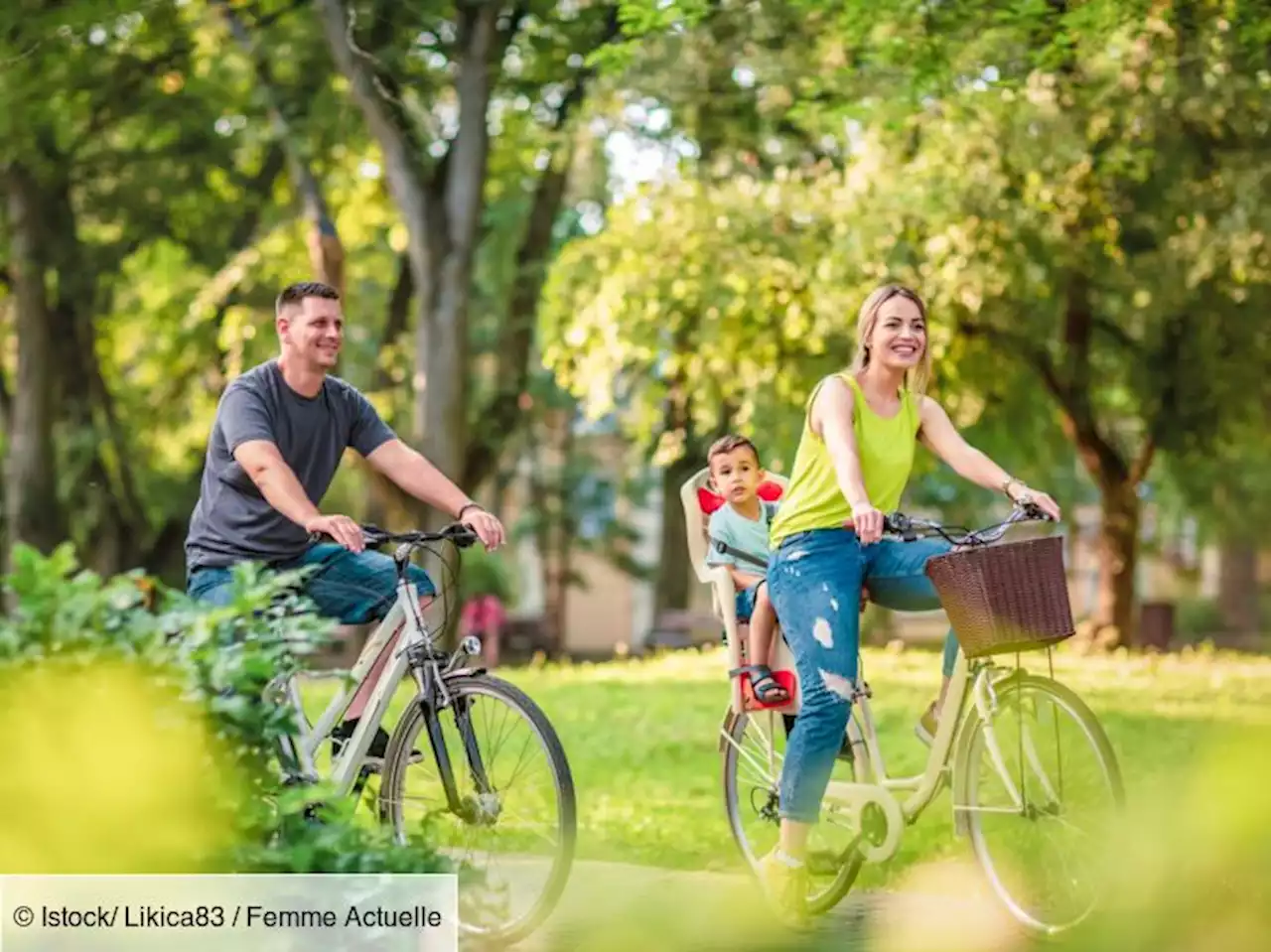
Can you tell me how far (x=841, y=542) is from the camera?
251 inches

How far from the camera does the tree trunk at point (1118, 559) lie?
23.7m

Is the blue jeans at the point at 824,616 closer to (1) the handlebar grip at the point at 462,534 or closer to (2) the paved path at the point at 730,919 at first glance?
(2) the paved path at the point at 730,919

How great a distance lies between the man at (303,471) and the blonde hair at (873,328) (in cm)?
119

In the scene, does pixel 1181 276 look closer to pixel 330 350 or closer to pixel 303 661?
pixel 330 350

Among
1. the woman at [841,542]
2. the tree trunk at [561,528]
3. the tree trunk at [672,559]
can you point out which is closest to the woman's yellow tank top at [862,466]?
the woman at [841,542]

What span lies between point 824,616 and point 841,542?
231mm

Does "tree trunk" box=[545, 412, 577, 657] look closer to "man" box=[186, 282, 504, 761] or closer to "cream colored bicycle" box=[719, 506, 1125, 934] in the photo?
"man" box=[186, 282, 504, 761]

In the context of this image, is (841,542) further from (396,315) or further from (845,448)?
(396,315)

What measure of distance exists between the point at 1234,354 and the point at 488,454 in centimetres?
787

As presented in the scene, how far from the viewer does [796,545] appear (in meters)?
6.41

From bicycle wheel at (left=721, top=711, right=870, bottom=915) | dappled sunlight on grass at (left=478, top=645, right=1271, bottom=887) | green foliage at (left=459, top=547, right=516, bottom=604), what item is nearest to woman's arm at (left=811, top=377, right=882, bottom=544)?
bicycle wheel at (left=721, top=711, right=870, bottom=915)

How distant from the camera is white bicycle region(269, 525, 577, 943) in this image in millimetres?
5867

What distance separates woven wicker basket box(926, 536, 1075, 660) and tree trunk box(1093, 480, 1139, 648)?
59.2 ft
